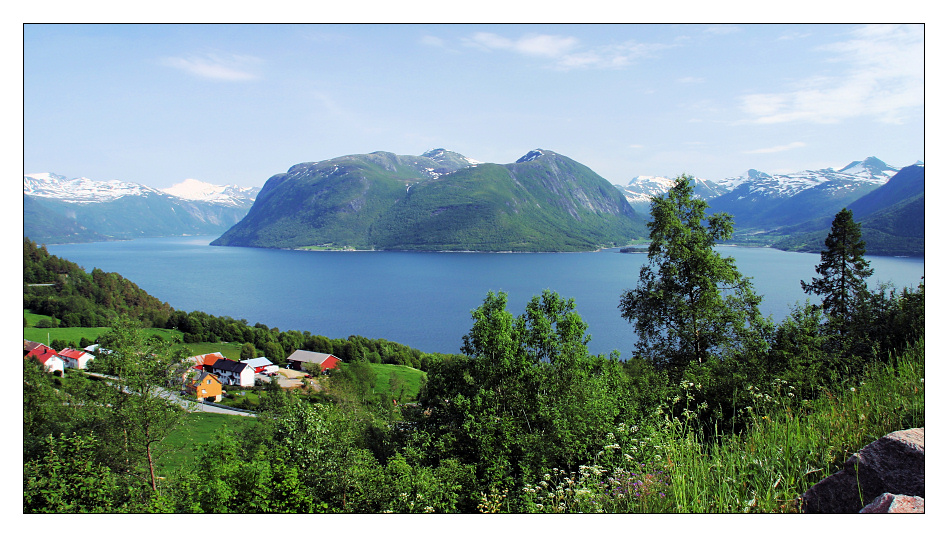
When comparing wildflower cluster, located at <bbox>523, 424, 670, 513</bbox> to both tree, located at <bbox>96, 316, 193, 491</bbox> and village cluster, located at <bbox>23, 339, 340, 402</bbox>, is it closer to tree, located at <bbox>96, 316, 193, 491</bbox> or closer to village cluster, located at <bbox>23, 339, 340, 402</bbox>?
tree, located at <bbox>96, 316, 193, 491</bbox>

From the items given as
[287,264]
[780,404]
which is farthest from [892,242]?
[287,264]

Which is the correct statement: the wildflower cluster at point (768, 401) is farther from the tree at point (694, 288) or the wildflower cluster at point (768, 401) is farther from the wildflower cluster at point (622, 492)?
the tree at point (694, 288)

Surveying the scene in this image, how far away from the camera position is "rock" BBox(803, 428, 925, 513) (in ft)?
9.02

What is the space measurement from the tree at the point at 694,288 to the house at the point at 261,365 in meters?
44.6

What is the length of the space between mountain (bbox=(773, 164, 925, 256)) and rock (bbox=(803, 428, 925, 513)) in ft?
130

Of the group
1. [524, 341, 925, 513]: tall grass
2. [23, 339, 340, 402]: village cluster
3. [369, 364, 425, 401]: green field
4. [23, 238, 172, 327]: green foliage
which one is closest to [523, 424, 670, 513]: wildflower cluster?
[524, 341, 925, 513]: tall grass

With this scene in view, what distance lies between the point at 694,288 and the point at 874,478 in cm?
573

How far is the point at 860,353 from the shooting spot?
7.91 m

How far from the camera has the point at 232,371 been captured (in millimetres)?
44250

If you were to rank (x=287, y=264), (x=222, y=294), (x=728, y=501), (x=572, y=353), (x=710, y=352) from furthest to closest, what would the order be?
(x=287, y=264)
(x=222, y=294)
(x=710, y=352)
(x=572, y=353)
(x=728, y=501)

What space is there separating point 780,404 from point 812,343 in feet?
12.2

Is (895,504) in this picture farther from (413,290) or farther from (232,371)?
(413,290)

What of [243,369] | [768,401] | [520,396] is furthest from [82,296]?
[768,401]
